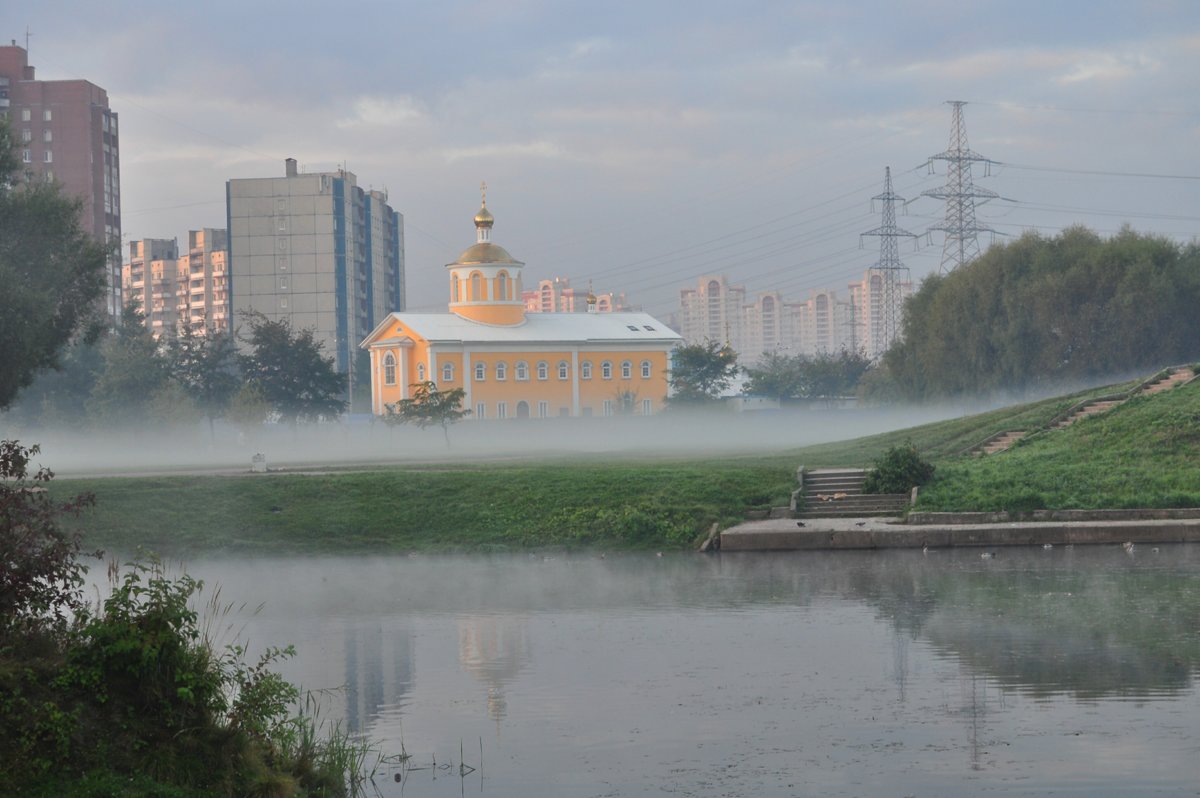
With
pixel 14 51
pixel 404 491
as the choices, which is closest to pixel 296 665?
pixel 404 491

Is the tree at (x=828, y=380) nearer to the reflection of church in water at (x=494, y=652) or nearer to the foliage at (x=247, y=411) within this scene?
the foliage at (x=247, y=411)

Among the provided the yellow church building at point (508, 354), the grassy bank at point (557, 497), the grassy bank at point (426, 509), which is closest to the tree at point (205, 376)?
the yellow church building at point (508, 354)

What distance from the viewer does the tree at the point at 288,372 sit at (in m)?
72.8

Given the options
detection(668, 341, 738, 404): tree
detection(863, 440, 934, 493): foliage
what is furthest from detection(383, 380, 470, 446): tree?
detection(863, 440, 934, 493): foliage

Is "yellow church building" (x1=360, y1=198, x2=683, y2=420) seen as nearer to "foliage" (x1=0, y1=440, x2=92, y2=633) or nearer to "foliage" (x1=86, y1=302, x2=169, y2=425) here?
"foliage" (x1=86, y1=302, x2=169, y2=425)

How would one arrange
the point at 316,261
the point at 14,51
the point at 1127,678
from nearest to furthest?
the point at 1127,678 < the point at 14,51 < the point at 316,261

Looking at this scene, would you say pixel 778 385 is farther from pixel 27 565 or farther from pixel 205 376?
pixel 27 565

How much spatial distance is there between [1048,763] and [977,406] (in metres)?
50.8

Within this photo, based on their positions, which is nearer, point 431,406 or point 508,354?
point 431,406

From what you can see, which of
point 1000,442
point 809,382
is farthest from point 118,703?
point 809,382

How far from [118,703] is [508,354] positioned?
7366cm

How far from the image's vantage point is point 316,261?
12506 cm

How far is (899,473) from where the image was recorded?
26.4 metres

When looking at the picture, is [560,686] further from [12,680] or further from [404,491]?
[404,491]
